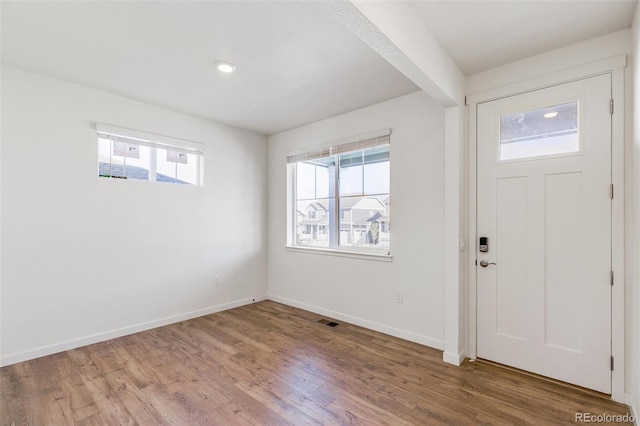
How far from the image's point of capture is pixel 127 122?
3.43 meters

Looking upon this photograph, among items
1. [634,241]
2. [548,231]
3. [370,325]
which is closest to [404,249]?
[370,325]

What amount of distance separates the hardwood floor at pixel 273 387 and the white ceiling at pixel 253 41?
2.64 metres

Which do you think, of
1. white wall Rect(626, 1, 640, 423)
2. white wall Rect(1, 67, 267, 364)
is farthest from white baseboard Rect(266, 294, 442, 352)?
white wall Rect(626, 1, 640, 423)

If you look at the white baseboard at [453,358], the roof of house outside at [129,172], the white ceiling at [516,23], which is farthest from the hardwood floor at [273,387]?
the white ceiling at [516,23]

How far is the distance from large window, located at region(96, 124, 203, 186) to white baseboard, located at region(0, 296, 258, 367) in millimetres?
1717

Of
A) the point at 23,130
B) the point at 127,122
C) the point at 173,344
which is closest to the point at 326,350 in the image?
the point at 173,344

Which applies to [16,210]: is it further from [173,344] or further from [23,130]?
[173,344]

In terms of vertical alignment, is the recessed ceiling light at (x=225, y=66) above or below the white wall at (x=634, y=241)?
above

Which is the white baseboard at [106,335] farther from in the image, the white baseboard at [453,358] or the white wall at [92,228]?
the white baseboard at [453,358]

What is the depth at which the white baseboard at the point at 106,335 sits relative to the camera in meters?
2.76

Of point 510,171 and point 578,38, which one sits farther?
point 510,171

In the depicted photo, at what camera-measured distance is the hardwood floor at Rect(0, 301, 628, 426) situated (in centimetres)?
202

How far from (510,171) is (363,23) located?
6.05 feet

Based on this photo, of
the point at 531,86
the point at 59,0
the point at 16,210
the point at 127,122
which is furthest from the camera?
the point at 127,122
